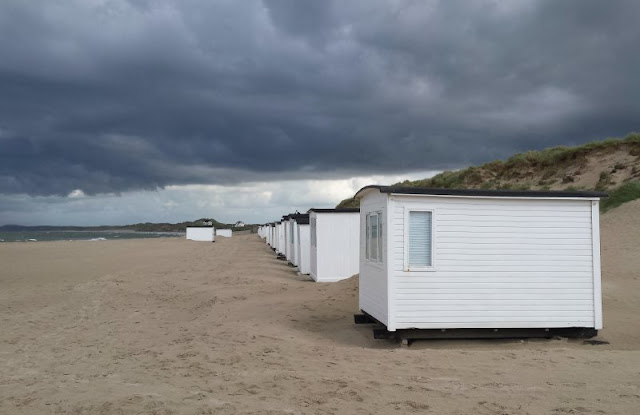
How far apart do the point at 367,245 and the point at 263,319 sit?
3.05 meters

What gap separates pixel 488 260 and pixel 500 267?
0.27 meters

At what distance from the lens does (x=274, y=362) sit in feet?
28.3

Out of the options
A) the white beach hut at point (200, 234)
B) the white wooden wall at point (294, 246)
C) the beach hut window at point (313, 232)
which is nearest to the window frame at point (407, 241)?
the beach hut window at point (313, 232)

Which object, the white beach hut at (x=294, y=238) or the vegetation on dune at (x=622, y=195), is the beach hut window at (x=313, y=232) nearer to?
Answer: the white beach hut at (x=294, y=238)

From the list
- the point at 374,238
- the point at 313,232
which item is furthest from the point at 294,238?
the point at 374,238

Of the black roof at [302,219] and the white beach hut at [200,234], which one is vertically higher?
the black roof at [302,219]

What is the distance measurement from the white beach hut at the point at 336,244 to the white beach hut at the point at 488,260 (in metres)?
9.52

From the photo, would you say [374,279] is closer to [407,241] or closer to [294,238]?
[407,241]

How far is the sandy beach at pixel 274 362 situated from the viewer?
643cm

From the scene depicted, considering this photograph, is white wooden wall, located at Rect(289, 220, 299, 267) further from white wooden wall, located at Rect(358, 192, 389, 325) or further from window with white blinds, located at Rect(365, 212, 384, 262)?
window with white blinds, located at Rect(365, 212, 384, 262)

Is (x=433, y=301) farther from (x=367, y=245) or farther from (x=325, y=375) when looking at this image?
(x=325, y=375)

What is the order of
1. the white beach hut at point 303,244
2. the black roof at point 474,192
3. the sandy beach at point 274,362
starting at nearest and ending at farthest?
the sandy beach at point 274,362, the black roof at point 474,192, the white beach hut at point 303,244

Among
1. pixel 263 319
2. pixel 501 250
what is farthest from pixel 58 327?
pixel 501 250

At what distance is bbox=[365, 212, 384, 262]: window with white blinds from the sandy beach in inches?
68.2
